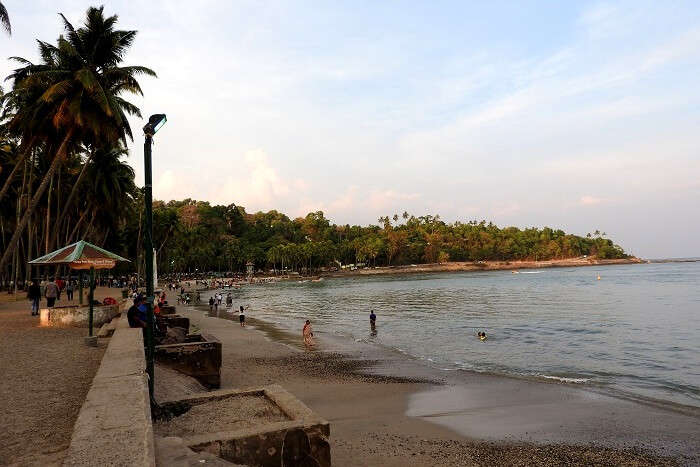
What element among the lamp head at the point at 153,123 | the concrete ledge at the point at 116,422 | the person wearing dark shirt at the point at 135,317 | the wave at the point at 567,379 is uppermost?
the lamp head at the point at 153,123

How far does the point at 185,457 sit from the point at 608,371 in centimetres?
1851

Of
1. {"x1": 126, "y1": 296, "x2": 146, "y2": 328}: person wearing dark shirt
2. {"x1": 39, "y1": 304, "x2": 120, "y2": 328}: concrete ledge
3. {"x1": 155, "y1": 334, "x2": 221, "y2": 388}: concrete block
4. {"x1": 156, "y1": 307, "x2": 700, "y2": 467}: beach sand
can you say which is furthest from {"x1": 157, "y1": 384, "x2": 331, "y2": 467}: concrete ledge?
{"x1": 39, "y1": 304, "x2": 120, "y2": 328}: concrete ledge

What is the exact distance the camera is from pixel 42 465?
4.67 metres

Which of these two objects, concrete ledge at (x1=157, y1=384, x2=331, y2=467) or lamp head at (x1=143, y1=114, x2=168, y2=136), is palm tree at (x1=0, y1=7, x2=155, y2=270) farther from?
concrete ledge at (x1=157, y1=384, x2=331, y2=467)

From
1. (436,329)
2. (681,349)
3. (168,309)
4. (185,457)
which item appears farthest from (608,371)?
(168,309)

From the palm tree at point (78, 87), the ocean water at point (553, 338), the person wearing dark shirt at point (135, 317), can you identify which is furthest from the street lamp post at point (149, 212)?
the palm tree at point (78, 87)

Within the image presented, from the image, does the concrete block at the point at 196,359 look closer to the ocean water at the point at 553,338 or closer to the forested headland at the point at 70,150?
the ocean water at the point at 553,338

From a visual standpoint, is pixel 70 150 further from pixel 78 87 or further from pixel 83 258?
pixel 83 258

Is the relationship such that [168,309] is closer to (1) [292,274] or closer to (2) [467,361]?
(2) [467,361]

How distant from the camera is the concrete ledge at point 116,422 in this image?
385 cm

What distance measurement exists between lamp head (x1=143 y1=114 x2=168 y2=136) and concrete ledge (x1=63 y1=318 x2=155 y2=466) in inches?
140

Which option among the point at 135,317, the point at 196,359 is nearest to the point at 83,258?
the point at 135,317

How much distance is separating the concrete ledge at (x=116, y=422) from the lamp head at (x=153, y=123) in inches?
140

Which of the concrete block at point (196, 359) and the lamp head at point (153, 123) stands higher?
the lamp head at point (153, 123)
